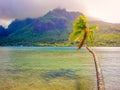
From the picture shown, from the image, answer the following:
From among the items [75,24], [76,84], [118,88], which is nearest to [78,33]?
[75,24]

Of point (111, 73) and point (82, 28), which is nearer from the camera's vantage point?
point (82, 28)

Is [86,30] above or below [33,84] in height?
above

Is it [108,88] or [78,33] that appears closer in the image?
[108,88]

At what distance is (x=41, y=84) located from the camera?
1264 inches

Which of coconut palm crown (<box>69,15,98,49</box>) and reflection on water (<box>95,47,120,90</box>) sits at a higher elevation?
coconut palm crown (<box>69,15,98,49</box>)

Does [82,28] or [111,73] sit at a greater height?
[82,28]

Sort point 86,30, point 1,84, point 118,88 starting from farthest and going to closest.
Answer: point 86,30
point 1,84
point 118,88

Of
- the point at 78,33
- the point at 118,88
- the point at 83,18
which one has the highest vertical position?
the point at 83,18

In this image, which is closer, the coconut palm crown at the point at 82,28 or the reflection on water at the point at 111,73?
the reflection on water at the point at 111,73

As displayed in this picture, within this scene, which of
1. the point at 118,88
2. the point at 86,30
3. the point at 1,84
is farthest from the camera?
the point at 86,30

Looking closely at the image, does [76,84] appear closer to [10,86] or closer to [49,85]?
[49,85]

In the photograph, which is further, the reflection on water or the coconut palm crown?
the coconut palm crown

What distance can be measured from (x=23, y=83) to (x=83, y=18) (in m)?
18.3

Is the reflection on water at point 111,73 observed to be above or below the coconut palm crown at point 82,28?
below
